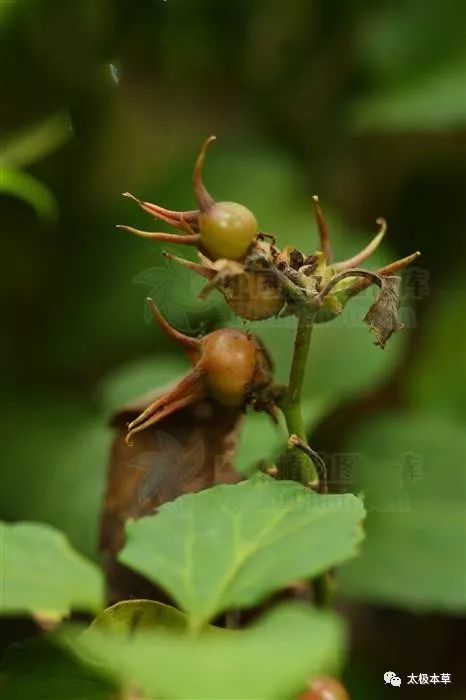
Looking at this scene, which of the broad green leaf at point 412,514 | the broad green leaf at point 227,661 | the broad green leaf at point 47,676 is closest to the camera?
the broad green leaf at point 227,661

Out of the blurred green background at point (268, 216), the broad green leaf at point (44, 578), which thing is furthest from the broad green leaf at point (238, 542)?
the blurred green background at point (268, 216)

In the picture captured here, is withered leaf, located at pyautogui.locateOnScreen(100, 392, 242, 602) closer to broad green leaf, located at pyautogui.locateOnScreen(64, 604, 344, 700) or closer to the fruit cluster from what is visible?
the fruit cluster

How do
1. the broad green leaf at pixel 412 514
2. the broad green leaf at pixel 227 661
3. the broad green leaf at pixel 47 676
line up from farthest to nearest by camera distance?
the broad green leaf at pixel 412 514 < the broad green leaf at pixel 47 676 < the broad green leaf at pixel 227 661

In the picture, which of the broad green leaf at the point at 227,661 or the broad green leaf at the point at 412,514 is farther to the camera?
the broad green leaf at the point at 412,514

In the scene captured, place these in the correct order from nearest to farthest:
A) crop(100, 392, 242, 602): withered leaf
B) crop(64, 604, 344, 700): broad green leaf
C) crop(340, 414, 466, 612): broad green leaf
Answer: crop(64, 604, 344, 700): broad green leaf
crop(100, 392, 242, 602): withered leaf
crop(340, 414, 466, 612): broad green leaf

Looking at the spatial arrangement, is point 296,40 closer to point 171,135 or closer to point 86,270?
point 171,135

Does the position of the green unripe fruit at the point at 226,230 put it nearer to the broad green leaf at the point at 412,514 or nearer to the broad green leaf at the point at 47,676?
the broad green leaf at the point at 47,676

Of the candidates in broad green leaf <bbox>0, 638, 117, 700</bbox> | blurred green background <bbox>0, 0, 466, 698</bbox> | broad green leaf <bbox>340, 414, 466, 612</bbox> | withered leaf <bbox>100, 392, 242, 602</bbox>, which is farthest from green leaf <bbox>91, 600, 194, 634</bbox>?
broad green leaf <bbox>340, 414, 466, 612</bbox>
